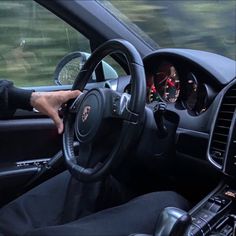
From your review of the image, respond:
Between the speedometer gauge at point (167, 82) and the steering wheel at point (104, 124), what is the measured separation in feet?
1.34

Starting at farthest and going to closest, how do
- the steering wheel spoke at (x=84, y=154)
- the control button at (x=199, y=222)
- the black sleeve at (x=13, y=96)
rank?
the black sleeve at (x=13, y=96)
the steering wheel spoke at (x=84, y=154)
the control button at (x=199, y=222)

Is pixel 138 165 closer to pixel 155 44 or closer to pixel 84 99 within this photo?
pixel 84 99

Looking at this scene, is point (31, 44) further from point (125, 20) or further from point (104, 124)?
point (104, 124)

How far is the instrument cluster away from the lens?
2586 mm

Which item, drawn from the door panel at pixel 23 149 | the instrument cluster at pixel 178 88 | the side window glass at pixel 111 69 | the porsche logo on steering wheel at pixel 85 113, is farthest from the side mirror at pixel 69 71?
the porsche logo on steering wheel at pixel 85 113

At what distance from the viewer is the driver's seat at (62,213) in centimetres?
208

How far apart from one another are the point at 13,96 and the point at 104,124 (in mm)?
602

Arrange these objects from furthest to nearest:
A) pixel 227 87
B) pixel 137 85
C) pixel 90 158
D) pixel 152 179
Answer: pixel 152 179 → pixel 227 87 → pixel 90 158 → pixel 137 85

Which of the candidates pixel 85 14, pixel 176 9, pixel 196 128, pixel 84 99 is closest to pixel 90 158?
Answer: pixel 84 99

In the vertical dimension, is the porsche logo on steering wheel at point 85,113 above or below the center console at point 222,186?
above

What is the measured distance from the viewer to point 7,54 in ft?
Answer: 10.3

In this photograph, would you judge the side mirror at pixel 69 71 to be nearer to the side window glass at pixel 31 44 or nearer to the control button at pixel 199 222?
the side window glass at pixel 31 44

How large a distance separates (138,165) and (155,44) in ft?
2.29

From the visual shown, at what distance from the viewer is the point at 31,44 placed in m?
3.14
